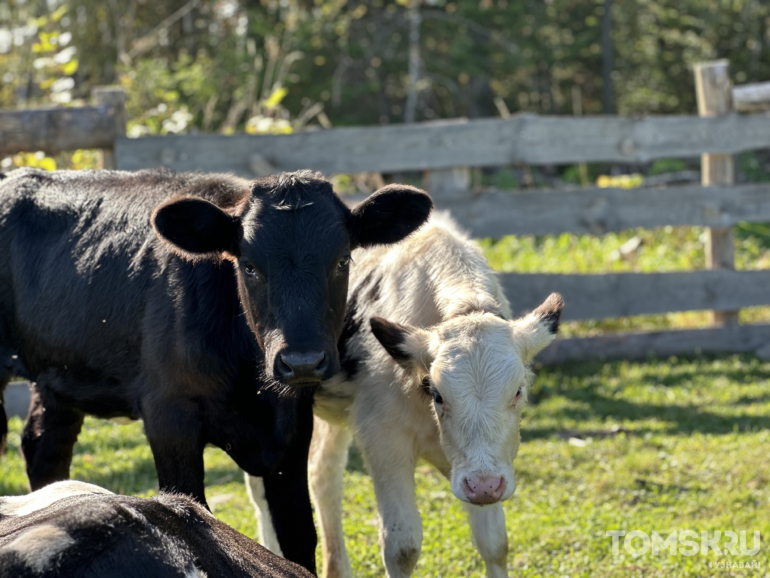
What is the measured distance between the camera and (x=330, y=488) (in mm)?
5027

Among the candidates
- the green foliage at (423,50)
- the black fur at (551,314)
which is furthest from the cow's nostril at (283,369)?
the green foliage at (423,50)

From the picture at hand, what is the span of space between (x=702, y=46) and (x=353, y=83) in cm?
892

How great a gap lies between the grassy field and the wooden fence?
1.94ft

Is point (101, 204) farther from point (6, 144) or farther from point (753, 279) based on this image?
point (753, 279)

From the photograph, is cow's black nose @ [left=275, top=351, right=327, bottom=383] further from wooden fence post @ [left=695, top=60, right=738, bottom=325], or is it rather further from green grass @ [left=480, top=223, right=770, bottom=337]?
wooden fence post @ [left=695, top=60, right=738, bottom=325]

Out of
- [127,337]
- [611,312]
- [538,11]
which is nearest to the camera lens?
[127,337]

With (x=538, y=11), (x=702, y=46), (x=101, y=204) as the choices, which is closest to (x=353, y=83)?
(x=538, y=11)

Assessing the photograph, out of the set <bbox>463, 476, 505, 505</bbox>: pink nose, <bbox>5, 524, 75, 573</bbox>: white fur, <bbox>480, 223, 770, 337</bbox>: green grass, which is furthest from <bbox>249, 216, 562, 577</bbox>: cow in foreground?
<bbox>480, 223, 770, 337</bbox>: green grass

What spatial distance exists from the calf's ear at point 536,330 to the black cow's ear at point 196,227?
4.34ft

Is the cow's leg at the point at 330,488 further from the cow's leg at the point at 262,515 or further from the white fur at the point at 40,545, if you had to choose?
the white fur at the point at 40,545

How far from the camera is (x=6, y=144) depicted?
755 centimetres

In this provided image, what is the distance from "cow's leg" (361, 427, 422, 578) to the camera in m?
4.11

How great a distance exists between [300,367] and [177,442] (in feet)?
2.67

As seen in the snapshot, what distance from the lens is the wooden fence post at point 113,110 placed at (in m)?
7.90
